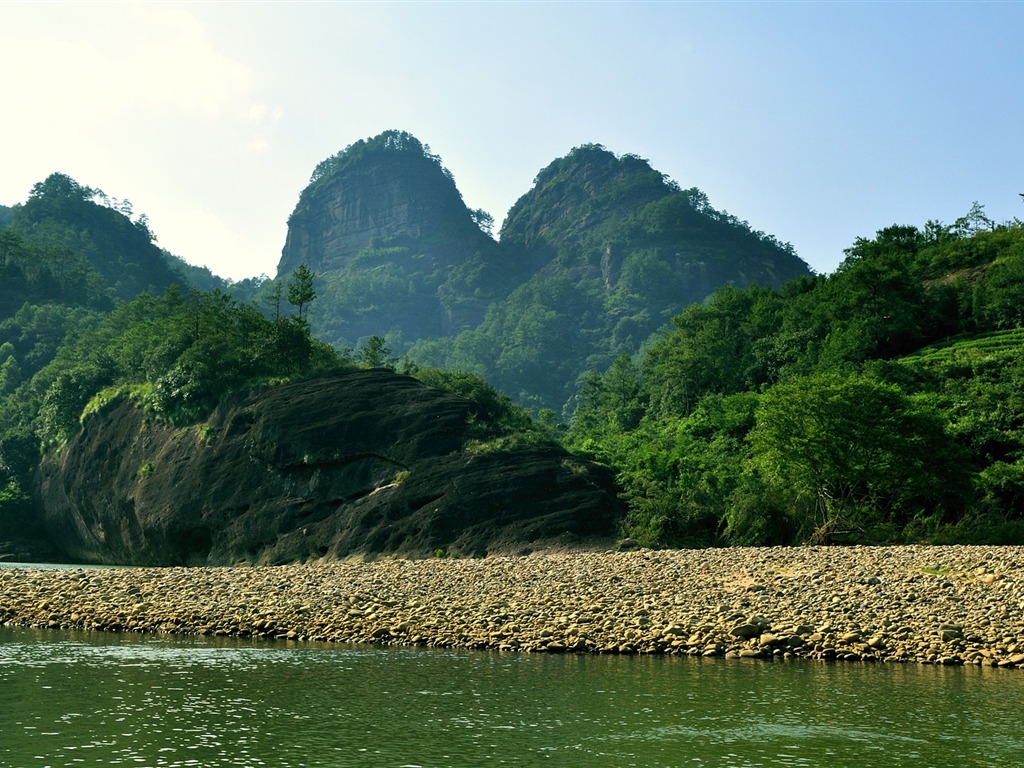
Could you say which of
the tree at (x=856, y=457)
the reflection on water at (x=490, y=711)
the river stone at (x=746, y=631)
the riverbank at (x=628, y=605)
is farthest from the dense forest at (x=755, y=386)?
the reflection on water at (x=490, y=711)

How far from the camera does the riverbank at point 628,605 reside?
1906 cm

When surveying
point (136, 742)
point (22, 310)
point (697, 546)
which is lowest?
point (136, 742)

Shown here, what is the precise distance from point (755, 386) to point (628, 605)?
45.6 m

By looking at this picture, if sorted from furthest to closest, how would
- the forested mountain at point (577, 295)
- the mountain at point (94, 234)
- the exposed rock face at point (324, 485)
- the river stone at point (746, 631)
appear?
the forested mountain at point (577, 295) < the mountain at point (94, 234) < the exposed rock face at point (324, 485) < the river stone at point (746, 631)

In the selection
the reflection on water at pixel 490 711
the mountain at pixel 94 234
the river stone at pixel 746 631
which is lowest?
the reflection on water at pixel 490 711

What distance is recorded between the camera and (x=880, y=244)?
80.7 m

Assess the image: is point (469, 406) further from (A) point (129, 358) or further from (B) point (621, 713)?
(B) point (621, 713)

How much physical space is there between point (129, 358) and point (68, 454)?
269 inches

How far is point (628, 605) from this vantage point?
72.7 ft

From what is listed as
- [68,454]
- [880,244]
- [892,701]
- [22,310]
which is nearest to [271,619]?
[892,701]

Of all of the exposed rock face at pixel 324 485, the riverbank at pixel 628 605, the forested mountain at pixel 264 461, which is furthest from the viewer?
the forested mountain at pixel 264 461

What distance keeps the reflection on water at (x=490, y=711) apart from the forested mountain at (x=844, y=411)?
64.2 ft

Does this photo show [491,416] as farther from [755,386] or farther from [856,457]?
[755,386]

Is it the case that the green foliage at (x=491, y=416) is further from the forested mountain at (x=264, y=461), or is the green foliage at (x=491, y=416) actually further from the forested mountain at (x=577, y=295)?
the forested mountain at (x=577, y=295)
